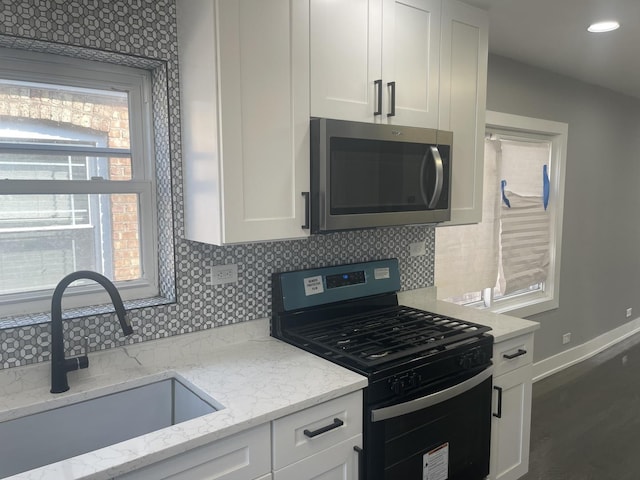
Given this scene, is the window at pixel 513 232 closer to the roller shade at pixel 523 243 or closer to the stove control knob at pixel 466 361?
the roller shade at pixel 523 243

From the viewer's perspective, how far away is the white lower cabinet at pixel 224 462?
Answer: 121cm

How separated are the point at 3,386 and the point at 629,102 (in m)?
5.34

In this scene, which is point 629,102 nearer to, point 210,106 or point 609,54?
point 609,54

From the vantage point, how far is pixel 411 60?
1.98m

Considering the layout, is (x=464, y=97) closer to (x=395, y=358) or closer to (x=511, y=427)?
(x=395, y=358)

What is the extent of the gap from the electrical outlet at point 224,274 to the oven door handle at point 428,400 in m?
0.76

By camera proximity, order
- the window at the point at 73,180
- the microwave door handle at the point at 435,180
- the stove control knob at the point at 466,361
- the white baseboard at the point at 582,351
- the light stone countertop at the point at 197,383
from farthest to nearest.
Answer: the white baseboard at the point at 582,351, the microwave door handle at the point at 435,180, the stove control knob at the point at 466,361, the window at the point at 73,180, the light stone countertop at the point at 197,383

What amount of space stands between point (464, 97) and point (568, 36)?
3.41 ft

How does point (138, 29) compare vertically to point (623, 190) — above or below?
above

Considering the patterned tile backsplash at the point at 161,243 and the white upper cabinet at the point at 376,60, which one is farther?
the white upper cabinet at the point at 376,60

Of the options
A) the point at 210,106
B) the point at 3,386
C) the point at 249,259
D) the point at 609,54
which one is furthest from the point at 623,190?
the point at 3,386

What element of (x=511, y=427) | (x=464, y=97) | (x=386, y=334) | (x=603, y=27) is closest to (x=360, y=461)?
(x=386, y=334)

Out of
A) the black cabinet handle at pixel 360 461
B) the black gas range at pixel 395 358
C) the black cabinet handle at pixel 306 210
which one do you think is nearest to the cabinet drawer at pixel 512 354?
the black gas range at pixel 395 358

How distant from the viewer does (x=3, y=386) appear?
4.90 ft
